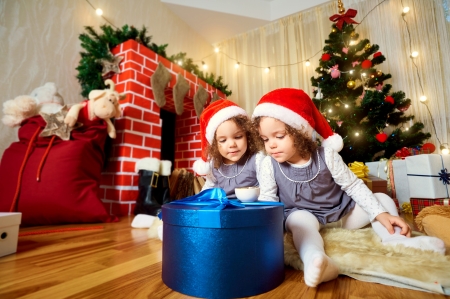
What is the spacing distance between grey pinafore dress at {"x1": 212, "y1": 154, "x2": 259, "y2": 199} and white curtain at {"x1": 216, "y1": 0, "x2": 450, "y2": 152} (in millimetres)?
2184

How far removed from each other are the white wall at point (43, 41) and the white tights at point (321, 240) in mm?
1828

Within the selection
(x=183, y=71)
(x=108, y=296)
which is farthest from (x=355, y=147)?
(x=108, y=296)

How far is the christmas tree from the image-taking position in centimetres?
203

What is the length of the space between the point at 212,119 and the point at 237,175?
27 centimetres

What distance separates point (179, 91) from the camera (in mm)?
2197

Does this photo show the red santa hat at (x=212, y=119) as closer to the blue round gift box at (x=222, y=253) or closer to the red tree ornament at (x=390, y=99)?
the blue round gift box at (x=222, y=253)

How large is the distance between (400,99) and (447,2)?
1.27 meters

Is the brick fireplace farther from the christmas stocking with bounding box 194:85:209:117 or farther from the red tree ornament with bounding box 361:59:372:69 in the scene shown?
the red tree ornament with bounding box 361:59:372:69

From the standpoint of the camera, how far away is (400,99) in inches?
81.4

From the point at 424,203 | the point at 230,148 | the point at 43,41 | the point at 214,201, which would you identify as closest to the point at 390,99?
the point at 424,203

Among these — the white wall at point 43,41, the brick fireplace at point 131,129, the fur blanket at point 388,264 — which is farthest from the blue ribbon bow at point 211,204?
the white wall at point 43,41

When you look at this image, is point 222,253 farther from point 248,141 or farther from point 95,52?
point 95,52

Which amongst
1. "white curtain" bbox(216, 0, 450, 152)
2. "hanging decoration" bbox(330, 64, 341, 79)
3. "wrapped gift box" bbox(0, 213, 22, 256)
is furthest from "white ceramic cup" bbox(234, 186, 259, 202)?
"white curtain" bbox(216, 0, 450, 152)

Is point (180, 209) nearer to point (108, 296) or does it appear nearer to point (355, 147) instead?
point (108, 296)
